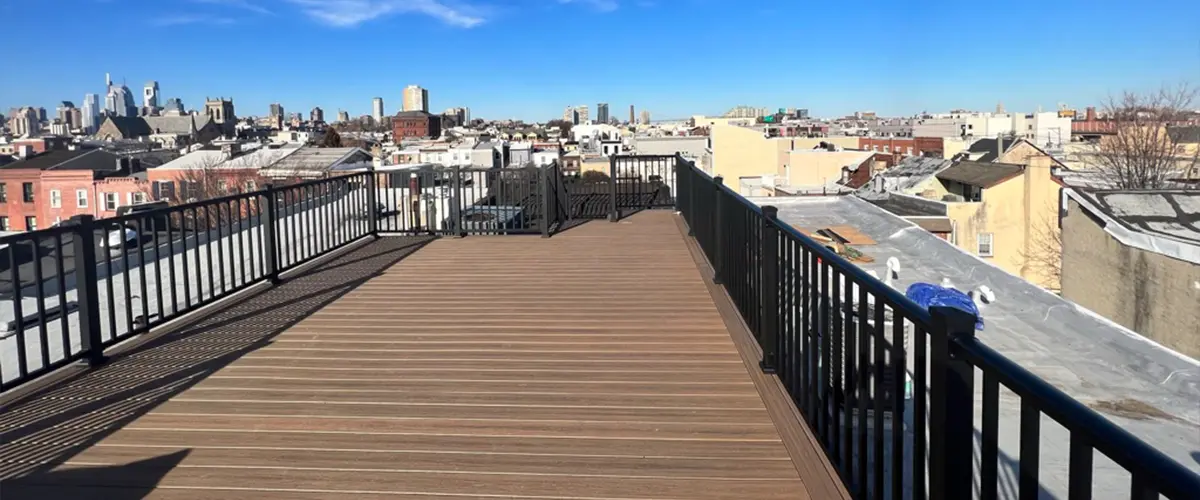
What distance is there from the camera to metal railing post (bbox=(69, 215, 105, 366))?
471 centimetres

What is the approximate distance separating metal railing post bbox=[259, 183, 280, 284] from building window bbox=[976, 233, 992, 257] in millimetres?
26601

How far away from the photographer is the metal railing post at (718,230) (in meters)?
6.41

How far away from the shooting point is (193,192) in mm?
35750

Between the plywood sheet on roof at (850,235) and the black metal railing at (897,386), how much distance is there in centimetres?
1138

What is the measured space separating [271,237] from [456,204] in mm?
3203

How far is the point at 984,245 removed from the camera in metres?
28.9

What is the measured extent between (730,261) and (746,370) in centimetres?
166

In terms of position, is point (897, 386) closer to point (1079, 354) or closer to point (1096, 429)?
point (1096, 429)

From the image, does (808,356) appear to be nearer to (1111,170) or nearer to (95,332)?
(95,332)

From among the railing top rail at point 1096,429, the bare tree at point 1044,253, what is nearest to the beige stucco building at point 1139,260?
the bare tree at point 1044,253

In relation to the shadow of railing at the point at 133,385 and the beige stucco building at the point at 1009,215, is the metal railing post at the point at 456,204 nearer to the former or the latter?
the shadow of railing at the point at 133,385

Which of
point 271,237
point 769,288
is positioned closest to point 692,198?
point 271,237

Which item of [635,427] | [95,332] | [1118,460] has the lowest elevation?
[635,427]

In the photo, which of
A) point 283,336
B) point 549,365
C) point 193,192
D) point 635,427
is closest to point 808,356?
point 635,427
